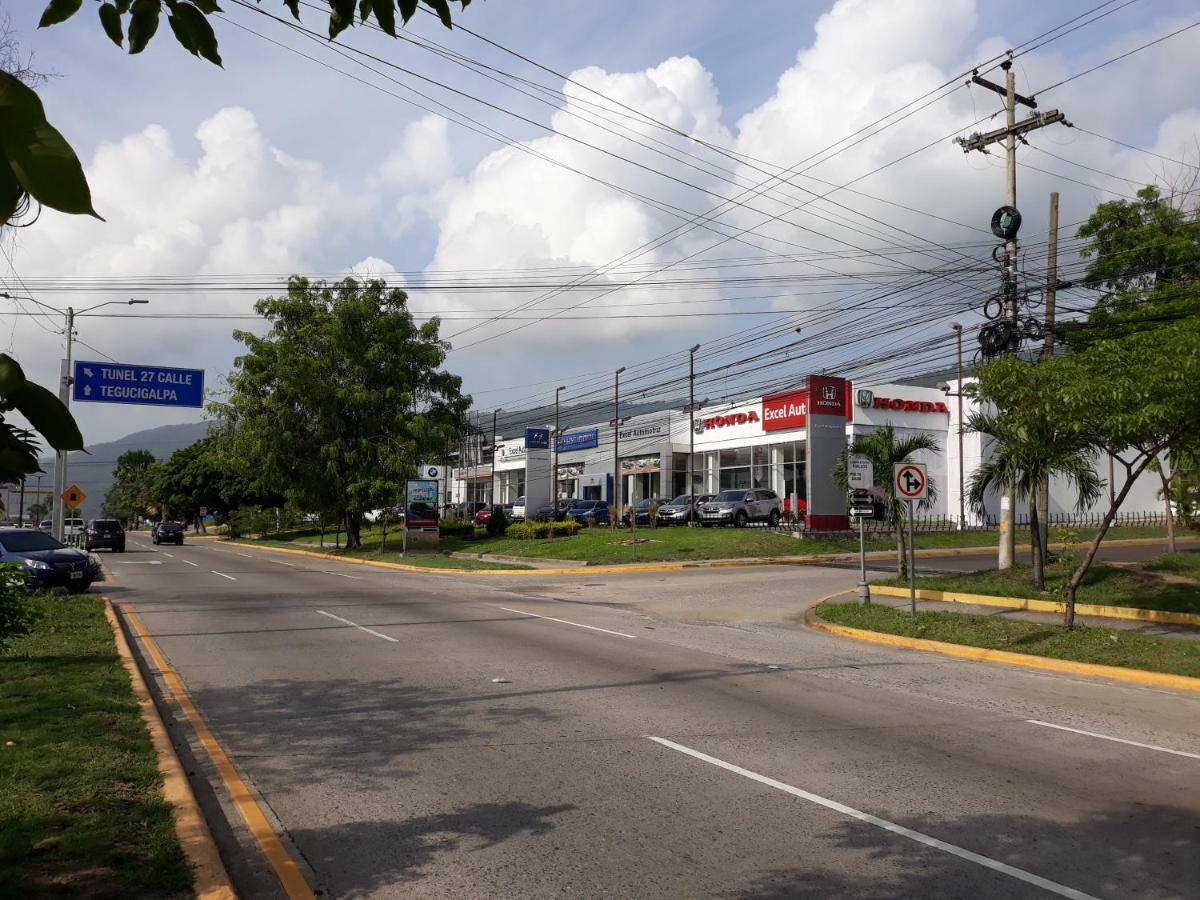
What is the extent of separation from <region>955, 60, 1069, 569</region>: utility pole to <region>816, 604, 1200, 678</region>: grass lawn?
19.5 ft

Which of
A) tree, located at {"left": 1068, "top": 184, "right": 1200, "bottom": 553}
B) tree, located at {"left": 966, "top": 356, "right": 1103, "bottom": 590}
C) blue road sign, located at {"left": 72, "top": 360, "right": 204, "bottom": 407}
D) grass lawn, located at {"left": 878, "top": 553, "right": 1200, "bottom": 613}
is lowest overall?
grass lawn, located at {"left": 878, "top": 553, "right": 1200, "bottom": 613}

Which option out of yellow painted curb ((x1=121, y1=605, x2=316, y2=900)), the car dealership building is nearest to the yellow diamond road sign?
the car dealership building

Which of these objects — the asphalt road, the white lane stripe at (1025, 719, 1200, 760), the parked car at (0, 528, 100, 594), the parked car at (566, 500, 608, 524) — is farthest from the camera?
the parked car at (566, 500, 608, 524)

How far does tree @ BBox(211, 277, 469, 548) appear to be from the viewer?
41.4 meters

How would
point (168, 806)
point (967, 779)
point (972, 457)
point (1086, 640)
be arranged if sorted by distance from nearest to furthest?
1. point (168, 806)
2. point (967, 779)
3. point (1086, 640)
4. point (972, 457)

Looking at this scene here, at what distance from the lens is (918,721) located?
9.23 m

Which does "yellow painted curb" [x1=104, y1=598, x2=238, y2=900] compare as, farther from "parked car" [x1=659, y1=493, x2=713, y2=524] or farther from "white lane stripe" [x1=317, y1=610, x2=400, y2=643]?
Result: "parked car" [x1=659, y1=493, x2=713, y2=524]

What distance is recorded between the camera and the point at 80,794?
587cm

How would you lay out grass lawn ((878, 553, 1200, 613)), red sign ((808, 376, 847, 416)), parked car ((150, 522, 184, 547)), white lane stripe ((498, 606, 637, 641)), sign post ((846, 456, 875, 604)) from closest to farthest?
white lane stripe ((498, 606, 637, 641)), grass lawn ((878, 553, 1200, 613)), sign post ((846, 456, 875, 604)), red sign ((808, 376, 847, 416)), parked car ((150, 522, 184, 547))

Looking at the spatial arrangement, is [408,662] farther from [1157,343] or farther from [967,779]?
[1157,343]

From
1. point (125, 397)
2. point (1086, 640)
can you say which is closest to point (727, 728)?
point (1086, 640)

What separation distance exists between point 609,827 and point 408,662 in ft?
22.2

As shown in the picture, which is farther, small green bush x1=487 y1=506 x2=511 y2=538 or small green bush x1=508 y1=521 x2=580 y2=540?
small green bush x1=487 y1=506 x2=511 y2=538

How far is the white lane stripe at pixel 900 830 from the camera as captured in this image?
499cm
